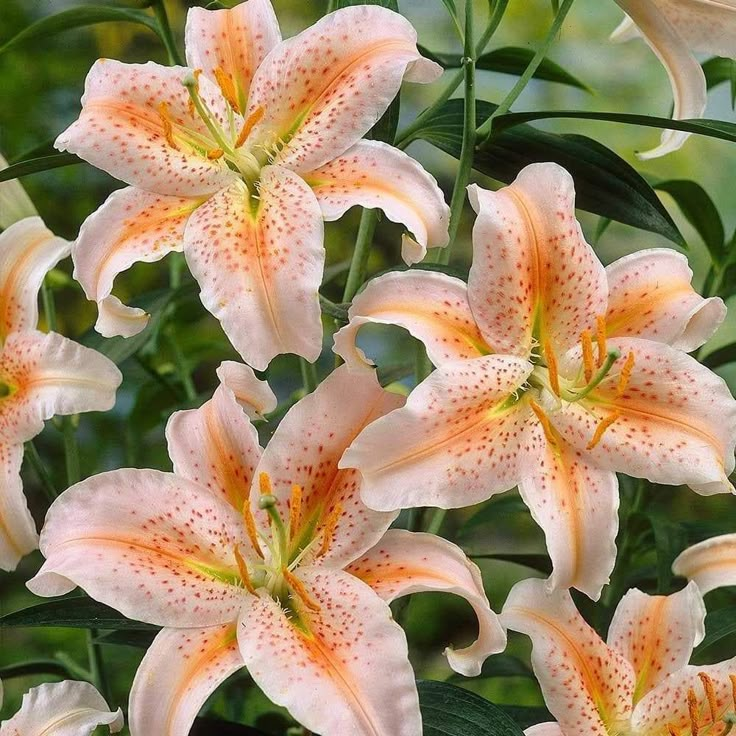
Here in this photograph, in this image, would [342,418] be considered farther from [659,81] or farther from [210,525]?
[659,81]

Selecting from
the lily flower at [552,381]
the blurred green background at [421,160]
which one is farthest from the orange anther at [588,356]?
the blurred green background at [421,160]

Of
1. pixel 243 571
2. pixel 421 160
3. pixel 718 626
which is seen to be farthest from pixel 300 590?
→ pixel 421 160

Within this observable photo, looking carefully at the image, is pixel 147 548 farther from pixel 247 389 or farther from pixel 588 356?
pixel 588 356

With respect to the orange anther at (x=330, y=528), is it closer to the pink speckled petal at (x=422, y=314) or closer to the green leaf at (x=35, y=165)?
the pink speckled petal at (x=422, y=314)

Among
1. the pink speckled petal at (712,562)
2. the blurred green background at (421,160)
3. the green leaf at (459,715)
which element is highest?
the pink speckled petal at (712,562)

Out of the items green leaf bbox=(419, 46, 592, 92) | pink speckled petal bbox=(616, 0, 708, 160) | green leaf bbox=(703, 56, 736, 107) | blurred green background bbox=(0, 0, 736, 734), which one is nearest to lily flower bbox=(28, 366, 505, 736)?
pink speckled petal bbox=(616, 0, 708, 160)

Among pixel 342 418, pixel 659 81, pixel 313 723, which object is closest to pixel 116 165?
pixel 342 418
